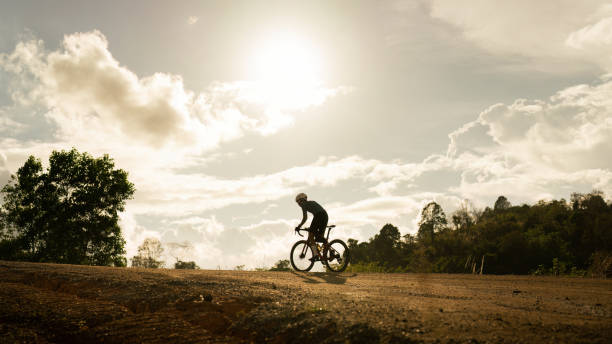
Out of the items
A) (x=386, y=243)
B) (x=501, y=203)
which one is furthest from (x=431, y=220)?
(x=501, y=203)

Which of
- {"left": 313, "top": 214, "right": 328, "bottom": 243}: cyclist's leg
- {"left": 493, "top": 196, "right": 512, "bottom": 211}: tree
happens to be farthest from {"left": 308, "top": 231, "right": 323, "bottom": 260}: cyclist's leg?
{"left": 493, "top": 196, "right": 512, "bottom": 211}: tree

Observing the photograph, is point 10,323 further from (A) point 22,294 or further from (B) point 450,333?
(B) point 450,333

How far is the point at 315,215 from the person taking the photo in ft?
42.9

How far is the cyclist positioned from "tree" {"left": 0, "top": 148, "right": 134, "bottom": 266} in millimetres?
23961

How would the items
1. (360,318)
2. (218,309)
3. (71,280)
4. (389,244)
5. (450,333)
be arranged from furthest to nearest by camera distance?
(389,244) → (71,280) → (218,309) → (360,318) → (450,333)

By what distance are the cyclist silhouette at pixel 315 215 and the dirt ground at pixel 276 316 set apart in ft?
18.8

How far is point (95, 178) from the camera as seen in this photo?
31672 mm

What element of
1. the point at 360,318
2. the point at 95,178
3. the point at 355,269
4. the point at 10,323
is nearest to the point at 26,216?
the point at 95,178

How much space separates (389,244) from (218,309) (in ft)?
191

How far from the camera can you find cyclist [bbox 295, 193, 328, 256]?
13.0 m

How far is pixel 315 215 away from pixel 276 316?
7986mm

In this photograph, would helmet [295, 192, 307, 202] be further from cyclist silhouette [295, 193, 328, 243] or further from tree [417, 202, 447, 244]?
tree [417, 202, 447, 244]

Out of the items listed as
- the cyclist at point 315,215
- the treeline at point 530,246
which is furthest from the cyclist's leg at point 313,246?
the treeline at point 530,246

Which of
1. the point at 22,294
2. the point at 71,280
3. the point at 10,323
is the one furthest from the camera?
the point at 71,280
